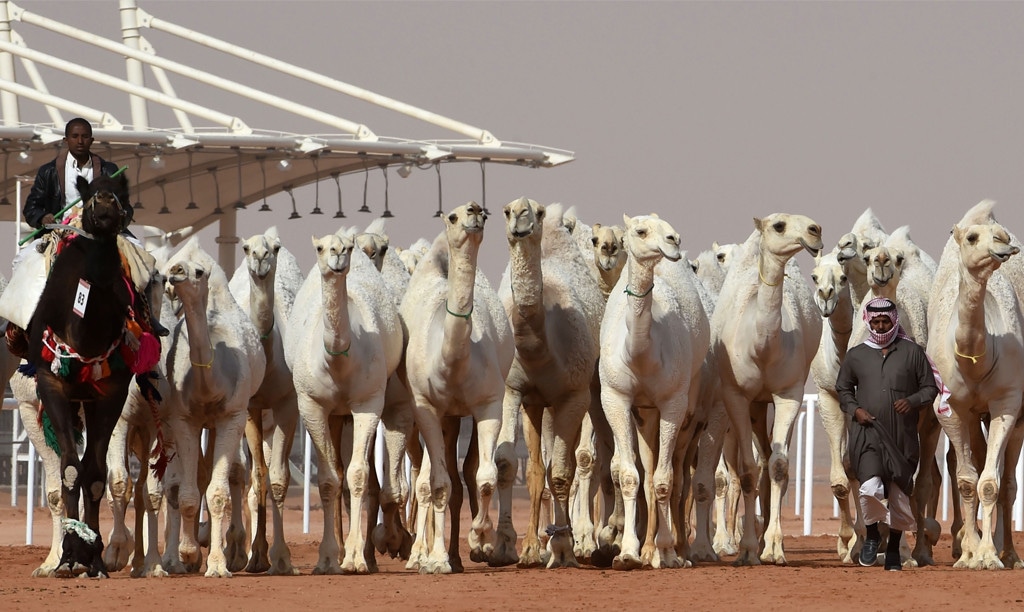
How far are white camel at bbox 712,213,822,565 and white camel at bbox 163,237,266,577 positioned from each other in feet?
11.8

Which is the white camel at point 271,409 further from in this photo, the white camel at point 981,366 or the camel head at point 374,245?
the white camel at point 981,366

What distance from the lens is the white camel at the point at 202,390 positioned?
528 inches

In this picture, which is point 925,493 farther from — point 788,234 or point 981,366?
point 788,234

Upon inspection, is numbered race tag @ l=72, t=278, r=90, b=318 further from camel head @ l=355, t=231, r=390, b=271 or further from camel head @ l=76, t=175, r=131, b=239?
camel head @ l=355, t=231, r=390, b=271

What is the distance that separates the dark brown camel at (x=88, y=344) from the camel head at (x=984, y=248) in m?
5.46

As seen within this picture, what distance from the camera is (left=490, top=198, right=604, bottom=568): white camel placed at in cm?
1415

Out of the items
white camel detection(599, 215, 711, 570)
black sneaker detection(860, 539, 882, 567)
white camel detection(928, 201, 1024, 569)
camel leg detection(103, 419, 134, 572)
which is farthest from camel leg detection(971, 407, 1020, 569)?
camel leg detection(103, 419, 134, 572)

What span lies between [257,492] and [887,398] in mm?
5042

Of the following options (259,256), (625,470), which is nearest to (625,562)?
(625,470)

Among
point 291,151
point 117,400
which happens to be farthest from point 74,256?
point 291,151

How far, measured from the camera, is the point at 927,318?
15391 mm

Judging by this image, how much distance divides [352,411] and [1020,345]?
15.5ft

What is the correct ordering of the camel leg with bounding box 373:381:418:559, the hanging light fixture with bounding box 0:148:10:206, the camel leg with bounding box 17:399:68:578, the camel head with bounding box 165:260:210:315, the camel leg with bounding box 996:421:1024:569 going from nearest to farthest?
the camel head with bounding box 165:260:210:315 < the camel leg with bounding box 17:399:68:578 < the camel leg with bounding box 996:421:1024:569 < the camel leg with bounding box 373:381:418:559 < the hanging light fixture with bounding box 0:148:10:206

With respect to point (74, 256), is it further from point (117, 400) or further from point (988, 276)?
point (988, 276)
